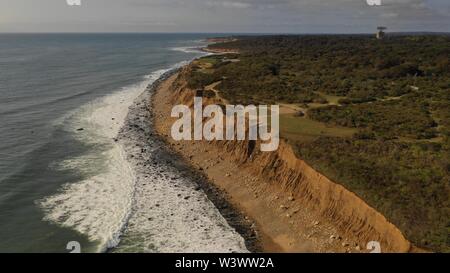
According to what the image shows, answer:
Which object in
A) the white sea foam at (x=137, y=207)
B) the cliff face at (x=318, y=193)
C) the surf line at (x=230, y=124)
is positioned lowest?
the white sea foam at (x=137, y=207)

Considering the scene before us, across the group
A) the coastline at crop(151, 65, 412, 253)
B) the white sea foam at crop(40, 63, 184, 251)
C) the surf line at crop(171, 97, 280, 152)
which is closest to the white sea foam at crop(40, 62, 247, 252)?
the white sea foam at crop(40, 63, 184, 251)

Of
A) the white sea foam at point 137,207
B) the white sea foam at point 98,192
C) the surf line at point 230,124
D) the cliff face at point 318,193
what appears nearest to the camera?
the cliff face at point 318,193

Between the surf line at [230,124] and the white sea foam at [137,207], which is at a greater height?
the surf line at [230,124]

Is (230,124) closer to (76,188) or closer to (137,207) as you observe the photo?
(137,207)

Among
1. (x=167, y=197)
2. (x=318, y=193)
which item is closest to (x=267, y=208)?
(x=318, y=193)

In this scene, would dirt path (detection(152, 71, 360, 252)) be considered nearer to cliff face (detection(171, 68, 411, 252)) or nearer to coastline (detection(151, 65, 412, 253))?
coastline (detection(151, 65, 412, 253))

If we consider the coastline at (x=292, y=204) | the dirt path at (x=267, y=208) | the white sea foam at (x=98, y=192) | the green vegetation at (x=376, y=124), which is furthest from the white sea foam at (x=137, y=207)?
the green vegetation at (x=376, y=124)

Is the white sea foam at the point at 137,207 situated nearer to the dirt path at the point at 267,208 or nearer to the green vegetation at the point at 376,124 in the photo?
the dirt path at the point at 267,208
